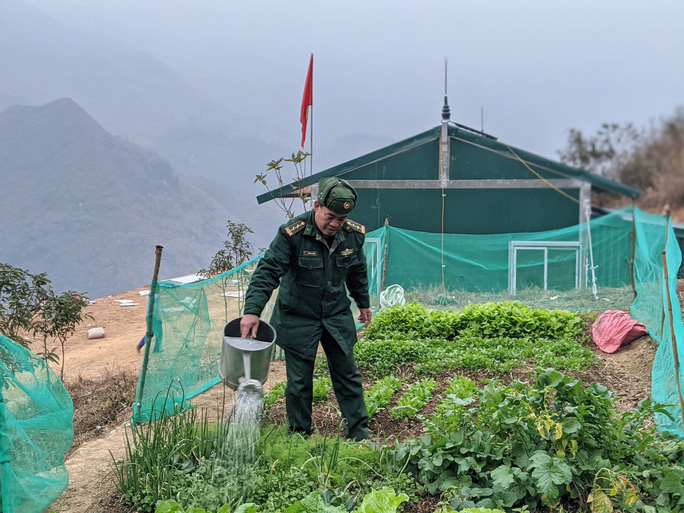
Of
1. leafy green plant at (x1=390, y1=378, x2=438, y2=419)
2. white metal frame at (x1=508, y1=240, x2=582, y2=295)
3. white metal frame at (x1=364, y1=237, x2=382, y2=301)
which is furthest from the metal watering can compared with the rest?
white metal frame at (x1=508, y1=240, x2=582, y2=295)

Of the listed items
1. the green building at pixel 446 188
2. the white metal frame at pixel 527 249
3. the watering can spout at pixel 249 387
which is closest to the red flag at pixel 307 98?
the green building at pixel 446 188

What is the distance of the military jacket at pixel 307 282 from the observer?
3.93 metres

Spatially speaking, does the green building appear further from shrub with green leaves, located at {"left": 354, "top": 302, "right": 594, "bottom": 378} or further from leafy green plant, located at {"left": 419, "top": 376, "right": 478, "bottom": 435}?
leafy green plant, located at {"left": 419, "top": 376, "right": 478, "bottom": 435}

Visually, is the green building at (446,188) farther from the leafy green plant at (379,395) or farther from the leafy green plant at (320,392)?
the leafy green plant at (379,395)

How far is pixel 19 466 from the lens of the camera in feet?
9.56

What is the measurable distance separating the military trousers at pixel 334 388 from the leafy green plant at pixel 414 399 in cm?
38

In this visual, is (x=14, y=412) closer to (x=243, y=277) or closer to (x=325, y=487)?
(x=325, y=487)

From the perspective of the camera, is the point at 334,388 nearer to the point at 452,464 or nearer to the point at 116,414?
the point at 452,464

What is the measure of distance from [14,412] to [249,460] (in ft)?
4.10

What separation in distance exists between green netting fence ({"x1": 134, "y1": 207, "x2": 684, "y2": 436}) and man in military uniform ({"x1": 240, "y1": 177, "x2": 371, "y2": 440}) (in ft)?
2.68

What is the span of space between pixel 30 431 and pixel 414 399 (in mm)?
2777

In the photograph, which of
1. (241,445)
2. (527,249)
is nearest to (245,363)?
(241,445)

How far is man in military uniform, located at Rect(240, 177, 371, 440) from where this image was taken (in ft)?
12.8

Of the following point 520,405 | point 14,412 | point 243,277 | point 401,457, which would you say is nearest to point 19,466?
point 14,412
